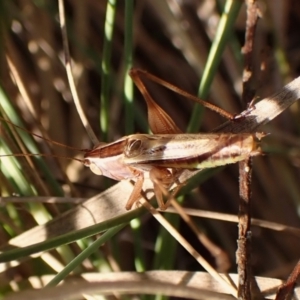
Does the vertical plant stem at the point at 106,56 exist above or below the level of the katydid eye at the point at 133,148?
above

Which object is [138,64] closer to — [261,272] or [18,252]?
[261,272]

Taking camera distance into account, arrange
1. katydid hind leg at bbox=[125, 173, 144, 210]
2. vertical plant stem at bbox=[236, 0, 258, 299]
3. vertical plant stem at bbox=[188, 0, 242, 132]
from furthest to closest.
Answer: vertical plant stem at bbox=[188, 0, 242, 132]
katydid hind leg at bbox=[125, 173, 144, 210]
vertical plant stem at bbox=[236, 0, 258, 299]

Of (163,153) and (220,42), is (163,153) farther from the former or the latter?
(220,42)

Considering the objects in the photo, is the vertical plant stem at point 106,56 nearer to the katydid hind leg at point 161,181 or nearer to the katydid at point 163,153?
the katydid at point 163,153

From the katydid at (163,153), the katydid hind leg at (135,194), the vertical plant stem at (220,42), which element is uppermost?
the vertical plant stem at (220,42)

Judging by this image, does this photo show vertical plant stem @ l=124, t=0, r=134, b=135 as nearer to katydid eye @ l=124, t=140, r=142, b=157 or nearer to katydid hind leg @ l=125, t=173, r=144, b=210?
katydid eye @ l=124, t=140, r=142, b=157

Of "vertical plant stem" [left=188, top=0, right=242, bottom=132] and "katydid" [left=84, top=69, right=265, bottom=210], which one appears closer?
"katydid" [left=84, top=69, right=265, bottom=210]

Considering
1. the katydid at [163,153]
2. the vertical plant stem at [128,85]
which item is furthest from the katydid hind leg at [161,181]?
the vertical plant stem at [128,85]

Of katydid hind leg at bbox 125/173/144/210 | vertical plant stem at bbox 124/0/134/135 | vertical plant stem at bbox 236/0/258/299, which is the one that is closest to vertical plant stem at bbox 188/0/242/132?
vertical plant stem at bbox 236/0/258/299

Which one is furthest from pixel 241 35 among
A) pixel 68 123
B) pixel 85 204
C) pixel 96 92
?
pixel 85 204
